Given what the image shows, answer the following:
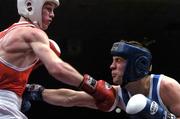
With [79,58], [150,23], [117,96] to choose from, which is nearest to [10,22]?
[79,58]

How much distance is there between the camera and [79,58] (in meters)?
5.97

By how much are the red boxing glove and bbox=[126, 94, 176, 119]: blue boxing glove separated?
0.54 feet

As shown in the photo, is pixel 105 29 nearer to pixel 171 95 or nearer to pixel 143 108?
pixel 171 95

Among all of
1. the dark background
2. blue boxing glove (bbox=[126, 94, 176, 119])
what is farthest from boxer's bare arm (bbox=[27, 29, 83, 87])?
the dark background

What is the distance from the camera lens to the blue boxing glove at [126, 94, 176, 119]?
8.38 ft

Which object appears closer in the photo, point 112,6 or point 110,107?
point 110,107

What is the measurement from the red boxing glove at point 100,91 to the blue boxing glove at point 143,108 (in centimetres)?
16

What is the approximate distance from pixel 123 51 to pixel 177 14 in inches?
103

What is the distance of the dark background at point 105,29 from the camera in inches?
206

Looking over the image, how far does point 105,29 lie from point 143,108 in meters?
3.03

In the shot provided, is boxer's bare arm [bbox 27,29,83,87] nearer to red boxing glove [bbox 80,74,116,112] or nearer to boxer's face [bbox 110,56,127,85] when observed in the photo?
red boxing glove [bbox 80,74,116,112]

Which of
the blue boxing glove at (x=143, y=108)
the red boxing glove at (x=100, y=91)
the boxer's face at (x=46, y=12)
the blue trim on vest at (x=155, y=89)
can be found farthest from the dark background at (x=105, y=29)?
the blue boxing glove at (x=143, y=108)

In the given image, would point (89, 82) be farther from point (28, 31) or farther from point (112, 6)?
point (112, 6)

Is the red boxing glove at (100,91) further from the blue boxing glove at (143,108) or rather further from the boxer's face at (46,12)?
the boxer's face at (46,12)
